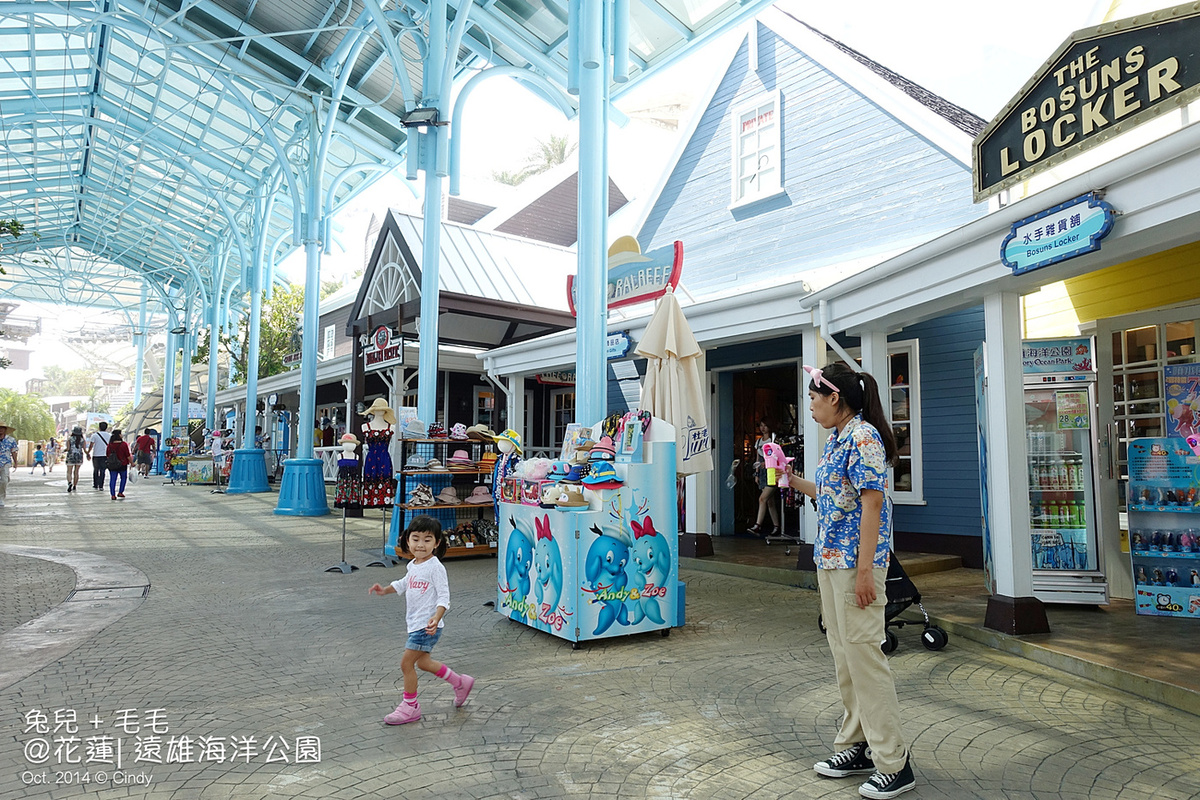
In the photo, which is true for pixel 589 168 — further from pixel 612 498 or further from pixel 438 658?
pixel 438 658

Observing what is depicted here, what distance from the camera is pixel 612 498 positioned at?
525 cm

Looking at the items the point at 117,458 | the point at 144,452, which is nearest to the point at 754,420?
the point at 117,458

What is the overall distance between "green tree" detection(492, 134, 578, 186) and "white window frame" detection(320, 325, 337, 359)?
33.3 meters

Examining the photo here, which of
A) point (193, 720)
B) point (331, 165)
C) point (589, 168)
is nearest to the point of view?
point (193, 720)

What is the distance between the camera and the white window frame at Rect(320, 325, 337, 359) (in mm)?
28422

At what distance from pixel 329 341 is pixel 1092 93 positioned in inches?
1083

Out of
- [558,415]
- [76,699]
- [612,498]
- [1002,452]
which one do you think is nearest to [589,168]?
[612,498]

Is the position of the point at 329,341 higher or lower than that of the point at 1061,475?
higher

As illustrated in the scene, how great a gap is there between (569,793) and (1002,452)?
12.5ft

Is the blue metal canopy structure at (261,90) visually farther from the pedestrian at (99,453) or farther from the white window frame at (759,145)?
the pedestrian at (99,453)

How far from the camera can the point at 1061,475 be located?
6008 millimetres

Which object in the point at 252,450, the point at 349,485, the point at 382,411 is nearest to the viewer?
the point at 349,485

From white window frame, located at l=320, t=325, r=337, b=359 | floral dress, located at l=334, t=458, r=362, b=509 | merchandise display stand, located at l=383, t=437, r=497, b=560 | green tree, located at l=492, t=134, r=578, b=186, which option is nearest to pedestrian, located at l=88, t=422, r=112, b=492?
white window frame, located at l=320, t=325, r=337, b=359

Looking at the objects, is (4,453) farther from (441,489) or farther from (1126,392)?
(1126,392)
